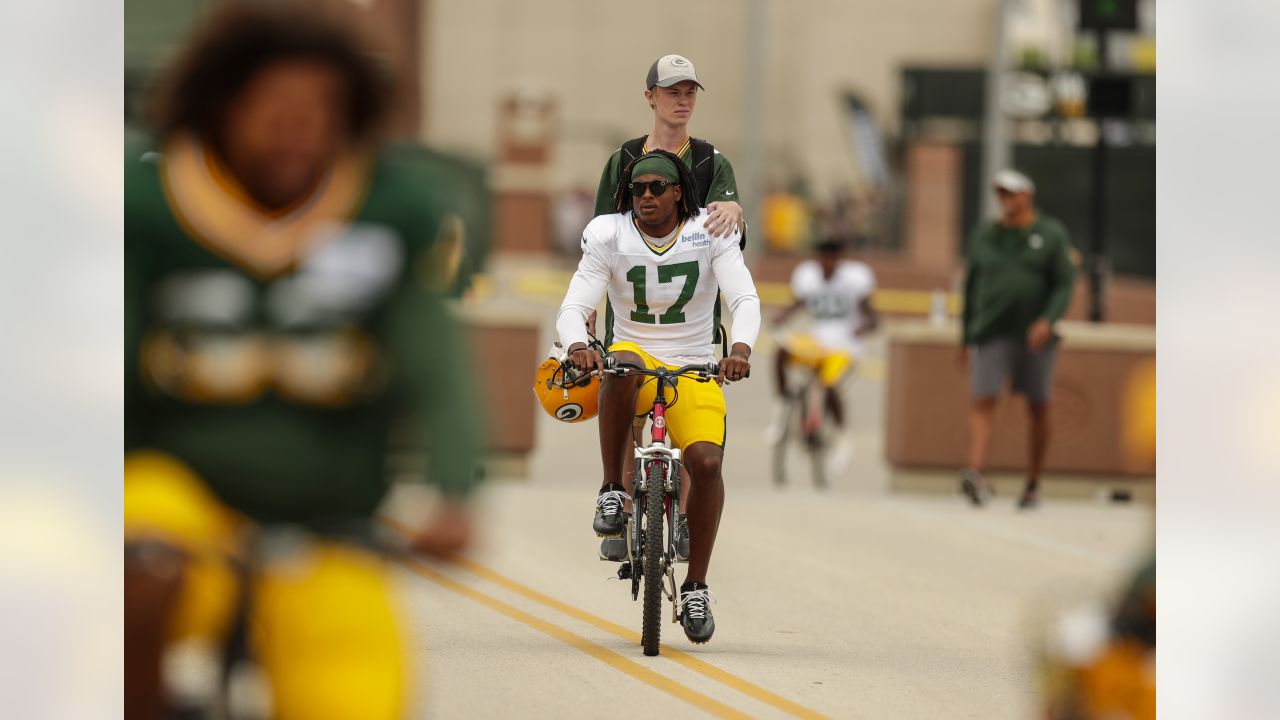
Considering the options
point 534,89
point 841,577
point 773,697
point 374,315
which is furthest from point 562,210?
point 374,315

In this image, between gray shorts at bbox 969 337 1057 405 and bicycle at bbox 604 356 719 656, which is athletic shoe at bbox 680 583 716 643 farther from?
gray shorts at bbox 969 337 1057 405

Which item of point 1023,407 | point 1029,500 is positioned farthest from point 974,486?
point 1023,407

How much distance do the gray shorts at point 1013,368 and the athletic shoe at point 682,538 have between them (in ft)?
21.8

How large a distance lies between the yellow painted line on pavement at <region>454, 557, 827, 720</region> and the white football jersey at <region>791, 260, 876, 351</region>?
6.17m

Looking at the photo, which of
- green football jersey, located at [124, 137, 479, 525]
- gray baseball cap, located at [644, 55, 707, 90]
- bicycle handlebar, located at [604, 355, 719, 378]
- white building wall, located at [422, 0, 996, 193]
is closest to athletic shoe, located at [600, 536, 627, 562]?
bicycle handlebar, located at [604, 355, 719, 378]

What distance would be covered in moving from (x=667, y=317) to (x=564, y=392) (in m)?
0.46

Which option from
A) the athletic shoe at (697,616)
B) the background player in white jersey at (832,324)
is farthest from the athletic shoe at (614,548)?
the background player in white jersey at (832,324)

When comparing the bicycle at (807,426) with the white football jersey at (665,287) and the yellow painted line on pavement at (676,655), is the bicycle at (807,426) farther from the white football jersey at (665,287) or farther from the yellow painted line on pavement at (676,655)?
the white football jersey at (665,287)

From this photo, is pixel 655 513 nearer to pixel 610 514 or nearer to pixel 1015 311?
pixel 610 514

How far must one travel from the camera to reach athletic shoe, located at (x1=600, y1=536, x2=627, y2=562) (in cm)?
787

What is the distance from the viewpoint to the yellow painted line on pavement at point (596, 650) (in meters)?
6.90

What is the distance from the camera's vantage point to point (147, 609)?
3.92m
